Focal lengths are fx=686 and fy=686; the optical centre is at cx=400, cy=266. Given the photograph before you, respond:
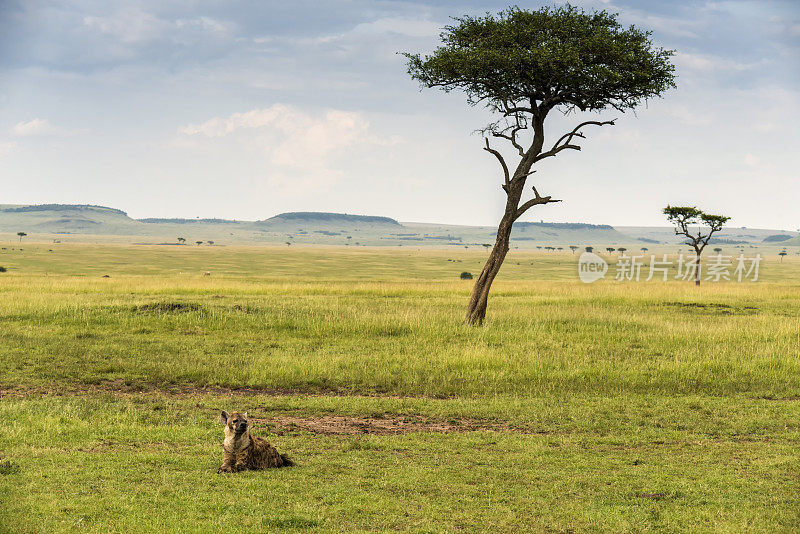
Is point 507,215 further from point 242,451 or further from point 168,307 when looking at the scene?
point 242,451

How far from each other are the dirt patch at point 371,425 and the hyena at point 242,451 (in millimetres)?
2484

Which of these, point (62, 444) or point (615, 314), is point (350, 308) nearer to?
point (615, 314)

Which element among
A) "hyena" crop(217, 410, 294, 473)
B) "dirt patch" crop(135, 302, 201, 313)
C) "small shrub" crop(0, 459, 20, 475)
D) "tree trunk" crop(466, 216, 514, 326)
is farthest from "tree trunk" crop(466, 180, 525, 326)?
"small shrub" crop(0, 459, 20, 475)

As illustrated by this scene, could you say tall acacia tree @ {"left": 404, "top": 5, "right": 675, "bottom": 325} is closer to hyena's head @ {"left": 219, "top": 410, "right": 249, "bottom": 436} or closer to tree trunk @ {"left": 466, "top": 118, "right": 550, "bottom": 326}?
tree trunk @ {"left": 466, "top": 118, "right": 550, "bottom": 326}

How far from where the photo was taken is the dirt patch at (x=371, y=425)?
12.9 metres

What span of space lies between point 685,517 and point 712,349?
1456 centimetres

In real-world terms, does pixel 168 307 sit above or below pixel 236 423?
below

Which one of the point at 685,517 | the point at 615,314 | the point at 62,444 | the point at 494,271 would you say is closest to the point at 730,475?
the point at 685,517

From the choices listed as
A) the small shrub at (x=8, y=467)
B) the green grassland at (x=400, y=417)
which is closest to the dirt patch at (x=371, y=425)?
the green grassland at (x=400, y=417)

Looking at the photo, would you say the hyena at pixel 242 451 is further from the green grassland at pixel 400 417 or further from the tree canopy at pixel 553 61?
the tree canopy at pixel 553 61

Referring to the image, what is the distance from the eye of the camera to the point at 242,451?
9.74 metres

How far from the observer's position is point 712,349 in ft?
70.0

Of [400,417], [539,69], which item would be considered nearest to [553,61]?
[539,69]

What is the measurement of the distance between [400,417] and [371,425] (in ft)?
3.23
